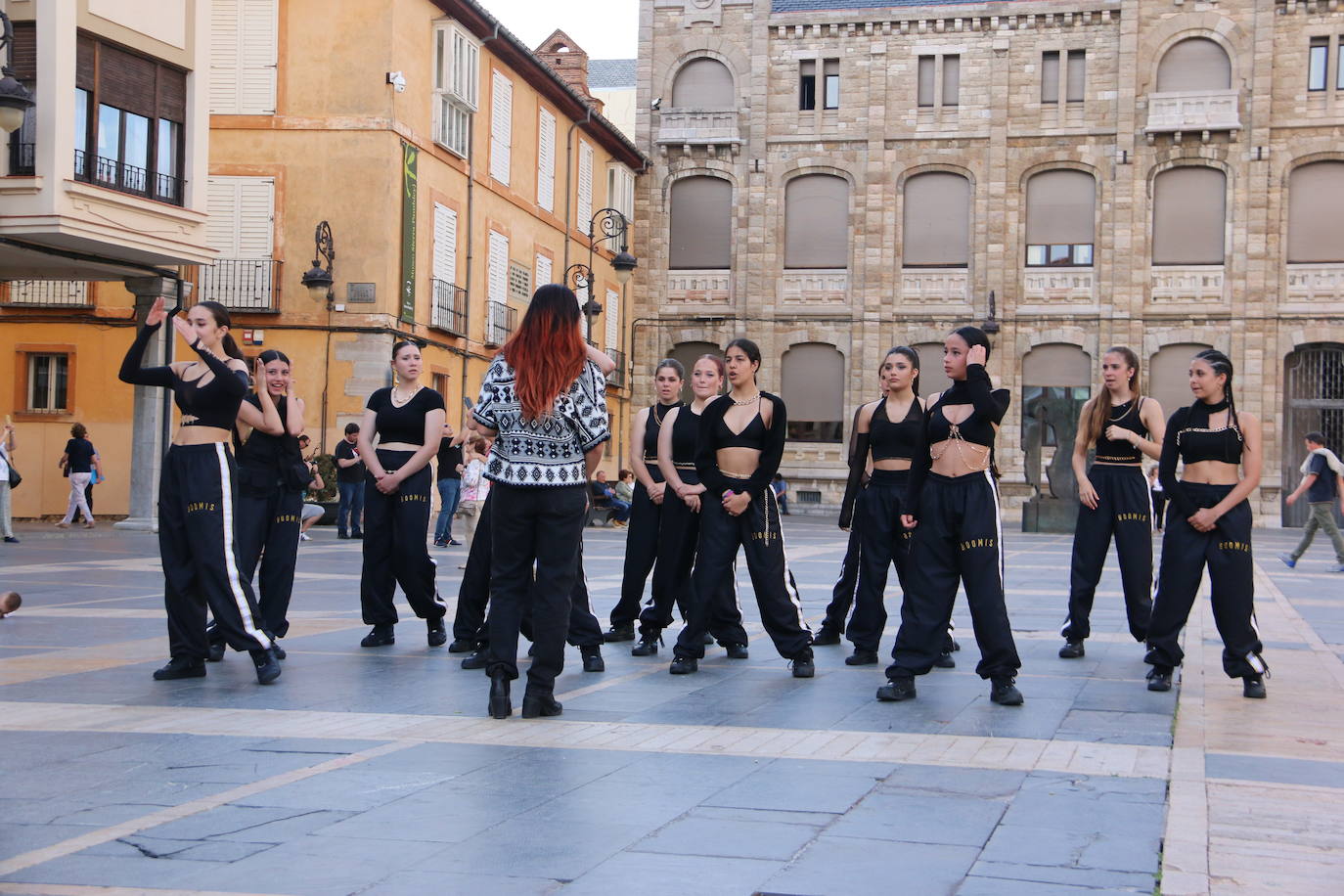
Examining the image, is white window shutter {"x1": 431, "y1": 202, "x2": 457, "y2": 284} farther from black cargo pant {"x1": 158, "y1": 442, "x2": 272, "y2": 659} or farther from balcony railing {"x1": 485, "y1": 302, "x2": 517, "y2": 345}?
black cargo pant {"x1": 158, "y1": 442, "x2": 272, "y2": 659}

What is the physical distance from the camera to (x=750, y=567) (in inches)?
344

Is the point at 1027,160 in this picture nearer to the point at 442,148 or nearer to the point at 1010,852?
the point at 442,148

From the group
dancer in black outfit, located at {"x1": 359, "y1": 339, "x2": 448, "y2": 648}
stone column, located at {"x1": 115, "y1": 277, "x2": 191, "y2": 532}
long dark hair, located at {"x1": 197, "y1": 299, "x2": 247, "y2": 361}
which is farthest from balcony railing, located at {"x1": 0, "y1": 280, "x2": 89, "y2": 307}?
long dark hair, located at {"x1": 197, "y1": 299, "x2": 247, "y2": 361}

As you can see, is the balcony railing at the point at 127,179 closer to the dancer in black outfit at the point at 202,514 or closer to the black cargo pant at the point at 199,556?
the dancer in black outfit at the point at 202,514

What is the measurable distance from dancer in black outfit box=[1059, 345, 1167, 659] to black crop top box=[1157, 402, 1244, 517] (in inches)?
45.8

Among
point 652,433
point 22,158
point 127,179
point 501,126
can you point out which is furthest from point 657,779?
point 501,126

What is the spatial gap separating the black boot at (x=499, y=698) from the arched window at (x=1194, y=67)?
125 ft

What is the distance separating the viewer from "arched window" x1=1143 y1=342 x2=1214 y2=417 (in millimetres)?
41000

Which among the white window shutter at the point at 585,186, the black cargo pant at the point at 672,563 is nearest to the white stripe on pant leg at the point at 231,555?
the black cargo pant at the point at 672,563

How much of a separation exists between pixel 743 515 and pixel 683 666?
35.4 inches

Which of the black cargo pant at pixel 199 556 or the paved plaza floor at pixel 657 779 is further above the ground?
the black cargo pant at pixel 199 556

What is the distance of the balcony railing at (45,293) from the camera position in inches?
1144

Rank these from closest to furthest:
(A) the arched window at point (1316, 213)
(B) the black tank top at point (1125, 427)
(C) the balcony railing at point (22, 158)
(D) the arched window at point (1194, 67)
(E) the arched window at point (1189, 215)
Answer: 1. (B) the black tank top at point (1125, 427)
2. (C) the balcony railing at point (22, 158)
3. (A) the arched window at point (1316, 213)
4. (E) the arched window at point (1189, 215)
5. (D) the arched window at point (1194, 67)

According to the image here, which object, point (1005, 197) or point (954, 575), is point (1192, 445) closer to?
point (954, 575)
